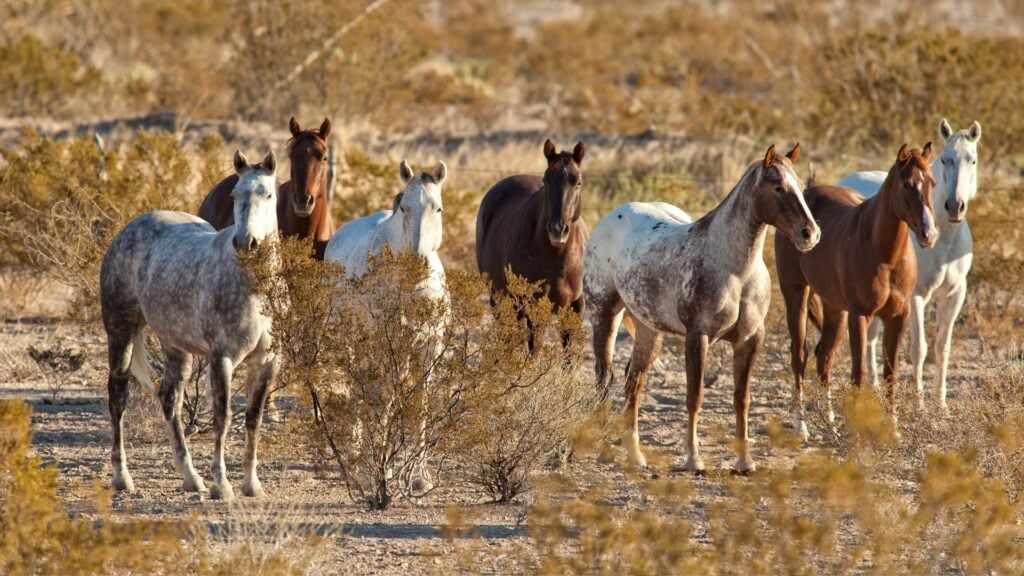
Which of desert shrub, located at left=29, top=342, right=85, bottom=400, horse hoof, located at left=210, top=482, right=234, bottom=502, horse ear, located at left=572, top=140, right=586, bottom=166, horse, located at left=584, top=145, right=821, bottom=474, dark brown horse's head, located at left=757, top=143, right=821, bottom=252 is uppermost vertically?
horse ear, located at left=572, top=140, right=586, bottom=166

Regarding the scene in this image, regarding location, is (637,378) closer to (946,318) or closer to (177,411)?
(946,318)

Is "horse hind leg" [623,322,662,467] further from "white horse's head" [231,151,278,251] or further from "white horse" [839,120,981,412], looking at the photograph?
"white horse's head" [231,151,278,251]

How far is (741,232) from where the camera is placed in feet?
27.7

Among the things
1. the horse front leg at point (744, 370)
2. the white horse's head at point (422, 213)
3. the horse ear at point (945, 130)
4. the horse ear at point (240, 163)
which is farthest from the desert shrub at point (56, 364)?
the horse ear at point (945, 130)

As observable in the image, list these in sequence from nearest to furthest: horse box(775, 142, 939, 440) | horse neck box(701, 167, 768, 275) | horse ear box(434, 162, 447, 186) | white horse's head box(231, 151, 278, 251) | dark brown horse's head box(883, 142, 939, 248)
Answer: white horse's head box(231, 151, 278, 251) < horse ear box(434, 162, 447, 186) < horse neck box(701, 167, 768, 275) < dark brown horse's head box(883, 142, 939, 248) < horse box(775, 142, 939, 440)

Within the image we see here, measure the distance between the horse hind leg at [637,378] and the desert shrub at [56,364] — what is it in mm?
4256

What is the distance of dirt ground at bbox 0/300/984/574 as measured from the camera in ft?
22.3

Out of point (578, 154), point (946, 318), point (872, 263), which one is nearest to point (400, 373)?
point (578, 154)

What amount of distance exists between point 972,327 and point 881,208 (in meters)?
4.89

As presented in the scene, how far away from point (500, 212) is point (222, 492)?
152 inches

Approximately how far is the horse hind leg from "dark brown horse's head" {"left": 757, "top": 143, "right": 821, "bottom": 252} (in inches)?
54.9

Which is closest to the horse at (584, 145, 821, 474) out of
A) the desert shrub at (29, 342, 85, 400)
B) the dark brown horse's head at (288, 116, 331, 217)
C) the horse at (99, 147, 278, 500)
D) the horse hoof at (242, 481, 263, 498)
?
the dark brown horse's head at (288, 116, 331, 217)

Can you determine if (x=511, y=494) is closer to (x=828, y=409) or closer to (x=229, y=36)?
(x=828, y=409)

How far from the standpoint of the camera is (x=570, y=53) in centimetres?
3309
